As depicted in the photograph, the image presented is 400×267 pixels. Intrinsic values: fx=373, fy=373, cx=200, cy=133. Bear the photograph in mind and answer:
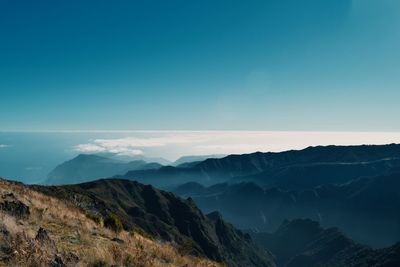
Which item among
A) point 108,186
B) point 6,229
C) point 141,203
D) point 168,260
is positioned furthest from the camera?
point 141,203

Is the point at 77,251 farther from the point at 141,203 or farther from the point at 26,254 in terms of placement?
the point at 141,203

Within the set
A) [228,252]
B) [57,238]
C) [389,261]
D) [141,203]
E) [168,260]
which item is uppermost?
[57,238]

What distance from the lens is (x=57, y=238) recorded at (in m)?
13.5

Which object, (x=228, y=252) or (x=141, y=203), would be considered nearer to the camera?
(x=141, y=203)

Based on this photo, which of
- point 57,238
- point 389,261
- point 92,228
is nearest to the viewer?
point 57,238

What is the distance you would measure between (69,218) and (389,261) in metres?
161

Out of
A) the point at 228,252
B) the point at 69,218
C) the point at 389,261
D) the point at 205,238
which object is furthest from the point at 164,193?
the point at 69,218

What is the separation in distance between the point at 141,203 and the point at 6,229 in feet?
536

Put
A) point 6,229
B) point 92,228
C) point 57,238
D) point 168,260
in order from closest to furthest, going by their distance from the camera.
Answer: point 6,229 < point 57,238 < point 168,260 < point 92,228

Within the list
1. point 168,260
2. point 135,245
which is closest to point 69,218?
point 135,245

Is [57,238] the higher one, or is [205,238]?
[57,238]

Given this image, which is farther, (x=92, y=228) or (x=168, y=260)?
(x=92, y=228)

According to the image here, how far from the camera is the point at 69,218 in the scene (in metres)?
18.7

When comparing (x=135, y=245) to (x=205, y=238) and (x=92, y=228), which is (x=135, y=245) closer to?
(x=92, y=228)
